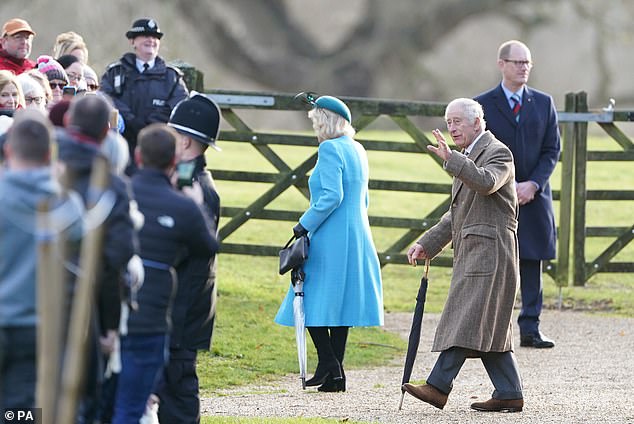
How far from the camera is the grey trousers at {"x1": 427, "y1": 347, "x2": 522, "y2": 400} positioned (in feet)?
27.8

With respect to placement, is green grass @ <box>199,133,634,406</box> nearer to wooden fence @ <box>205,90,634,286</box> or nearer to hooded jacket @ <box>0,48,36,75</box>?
wooden fence @ <box>205,90,634,286</box>

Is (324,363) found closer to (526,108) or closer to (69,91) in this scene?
(69,91)

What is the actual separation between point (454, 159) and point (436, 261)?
5.29 m

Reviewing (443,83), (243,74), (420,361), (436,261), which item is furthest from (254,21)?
(420,361)

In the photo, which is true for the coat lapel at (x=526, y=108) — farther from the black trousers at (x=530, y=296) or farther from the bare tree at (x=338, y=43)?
the bare tree at (x=338, y=43)

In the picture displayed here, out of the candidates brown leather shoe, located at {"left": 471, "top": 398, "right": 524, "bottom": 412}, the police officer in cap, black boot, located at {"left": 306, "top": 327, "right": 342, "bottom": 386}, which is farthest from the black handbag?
the police officer in cap

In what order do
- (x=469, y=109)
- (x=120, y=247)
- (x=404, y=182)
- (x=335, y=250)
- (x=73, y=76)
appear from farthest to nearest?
(x=404, y=182) < (x=73, y=76) < (x=335, y=250) < (x=469, y=109) < (x=120, y=247)

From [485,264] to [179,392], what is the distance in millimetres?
2418

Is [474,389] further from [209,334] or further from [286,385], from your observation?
[209,334]

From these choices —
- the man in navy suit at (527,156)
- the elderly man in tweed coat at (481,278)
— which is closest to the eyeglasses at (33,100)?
the elderly man in tweed coat at (481,278)

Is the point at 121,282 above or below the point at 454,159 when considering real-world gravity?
below

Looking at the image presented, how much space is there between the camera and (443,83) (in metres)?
40.3

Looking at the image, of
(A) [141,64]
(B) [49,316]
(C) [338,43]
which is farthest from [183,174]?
(C) [338,43]

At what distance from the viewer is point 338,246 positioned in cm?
929
